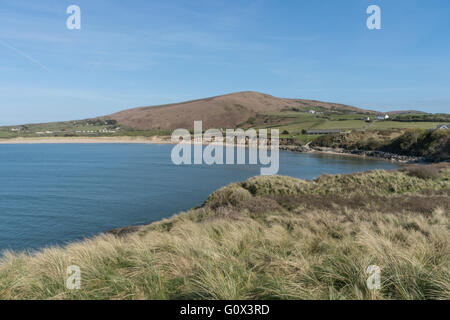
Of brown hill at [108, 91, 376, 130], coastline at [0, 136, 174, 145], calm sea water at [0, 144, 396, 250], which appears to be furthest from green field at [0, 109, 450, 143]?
calm sea water at [0, 144, 396, 250]

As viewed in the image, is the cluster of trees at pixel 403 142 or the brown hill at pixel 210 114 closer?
the cluster of trees at pixel 403 142

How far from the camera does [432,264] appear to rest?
4.73 metres

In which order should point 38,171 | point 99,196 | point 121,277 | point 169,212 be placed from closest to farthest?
point 121,277 → point 169,212 → point 99,196 → point 38,171

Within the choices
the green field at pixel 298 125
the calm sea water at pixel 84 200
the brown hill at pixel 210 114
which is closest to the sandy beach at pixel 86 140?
the green field at pixel 298 125

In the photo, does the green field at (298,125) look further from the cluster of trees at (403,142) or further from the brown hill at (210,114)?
the cluster of trees at (403,142)

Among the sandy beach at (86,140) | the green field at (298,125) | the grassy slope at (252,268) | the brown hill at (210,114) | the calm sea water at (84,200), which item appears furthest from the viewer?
the brown hill at (210,114)

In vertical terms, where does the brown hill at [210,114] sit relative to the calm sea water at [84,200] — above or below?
above

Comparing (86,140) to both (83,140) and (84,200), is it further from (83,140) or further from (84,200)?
(84,200)

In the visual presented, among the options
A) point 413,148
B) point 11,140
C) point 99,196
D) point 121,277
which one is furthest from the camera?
point 11,140

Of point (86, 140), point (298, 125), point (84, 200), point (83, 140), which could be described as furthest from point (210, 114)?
point (84, 200)

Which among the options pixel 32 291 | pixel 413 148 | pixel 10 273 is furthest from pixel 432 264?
pixel 413 148

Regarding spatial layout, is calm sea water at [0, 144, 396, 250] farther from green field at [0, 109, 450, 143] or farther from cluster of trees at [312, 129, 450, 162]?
green field at [0, 109, 450, 143]

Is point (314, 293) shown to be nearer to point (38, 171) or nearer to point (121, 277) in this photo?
point (121, 277)

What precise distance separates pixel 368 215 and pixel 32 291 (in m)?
9.37
